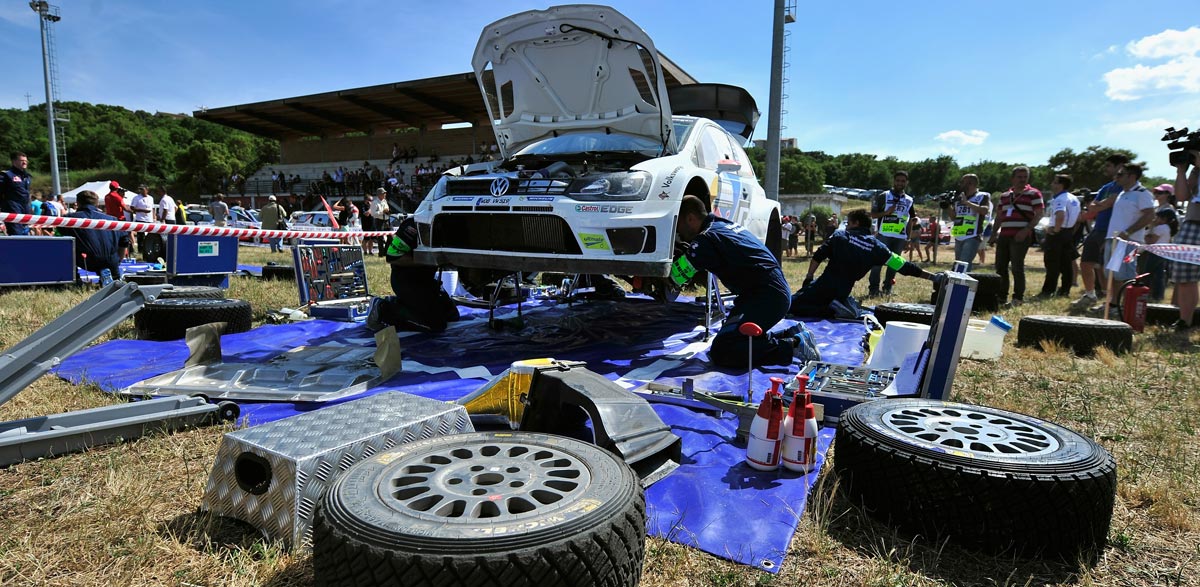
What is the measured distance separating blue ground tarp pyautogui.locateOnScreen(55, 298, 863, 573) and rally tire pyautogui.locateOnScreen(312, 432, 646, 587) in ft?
1.76

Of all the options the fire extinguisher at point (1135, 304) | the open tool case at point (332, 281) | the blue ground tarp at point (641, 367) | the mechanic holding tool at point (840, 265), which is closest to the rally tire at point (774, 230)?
the mechanic holding tool at point (840, 265)

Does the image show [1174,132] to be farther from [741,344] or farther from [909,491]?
[909,491]

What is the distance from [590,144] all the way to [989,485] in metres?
3.96

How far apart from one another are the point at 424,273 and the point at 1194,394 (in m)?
5.43

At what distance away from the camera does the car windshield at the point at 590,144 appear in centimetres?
494

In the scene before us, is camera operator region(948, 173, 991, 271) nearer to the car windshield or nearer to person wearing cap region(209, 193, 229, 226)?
the car windshield

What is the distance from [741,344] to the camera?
4250 millimetres

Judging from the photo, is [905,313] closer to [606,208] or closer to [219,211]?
[606,208]

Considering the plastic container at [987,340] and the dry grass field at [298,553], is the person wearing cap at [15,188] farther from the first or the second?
the plastic container at [987,340]

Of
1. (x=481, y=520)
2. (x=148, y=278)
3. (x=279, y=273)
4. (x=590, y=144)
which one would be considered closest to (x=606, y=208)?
(x=590, y=144)

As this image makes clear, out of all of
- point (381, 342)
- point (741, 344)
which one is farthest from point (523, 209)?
point (741, 344)

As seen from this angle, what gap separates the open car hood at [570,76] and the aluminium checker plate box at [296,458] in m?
3.42

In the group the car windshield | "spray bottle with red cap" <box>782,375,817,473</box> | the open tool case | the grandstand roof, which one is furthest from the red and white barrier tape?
the grandstand roof

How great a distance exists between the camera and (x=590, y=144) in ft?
16.6
